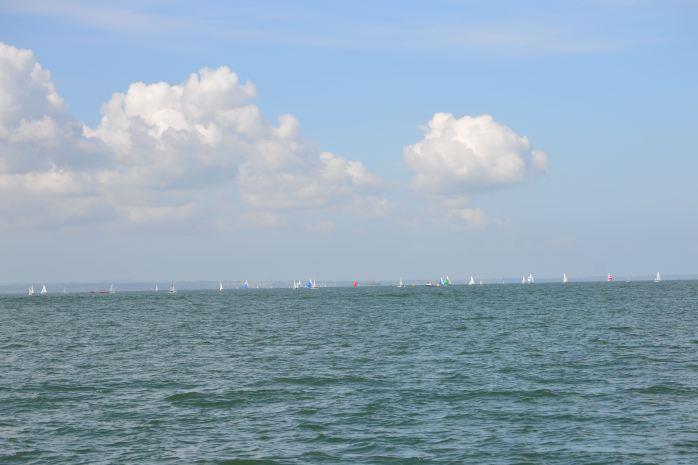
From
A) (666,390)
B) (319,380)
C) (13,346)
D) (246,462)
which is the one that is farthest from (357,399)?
(13,346)

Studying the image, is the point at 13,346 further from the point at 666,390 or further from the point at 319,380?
the point at 666,390

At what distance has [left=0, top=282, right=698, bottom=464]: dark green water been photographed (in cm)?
3241

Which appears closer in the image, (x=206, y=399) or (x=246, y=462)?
(x=246, y=462)

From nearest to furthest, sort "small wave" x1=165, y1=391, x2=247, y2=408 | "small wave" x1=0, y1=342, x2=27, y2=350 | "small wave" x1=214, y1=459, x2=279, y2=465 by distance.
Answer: "small wave" x1=214, y1=459, x2=279, y2=465
"small wave" x1=165, y1=391, x2=247, y2=408
"small wave" x1=0, y1=342, x2=27, y2=350

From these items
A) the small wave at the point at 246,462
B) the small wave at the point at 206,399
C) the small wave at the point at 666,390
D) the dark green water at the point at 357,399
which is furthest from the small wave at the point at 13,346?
the small wave at the point at 666,390

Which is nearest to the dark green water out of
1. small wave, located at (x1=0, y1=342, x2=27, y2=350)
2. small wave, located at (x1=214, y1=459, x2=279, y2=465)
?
small wave, located at (x1=214, y1=459, x2=279, y2=465)

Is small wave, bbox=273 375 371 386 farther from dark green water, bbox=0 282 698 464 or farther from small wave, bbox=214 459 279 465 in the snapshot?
small wave, bbox=214 459 279 465

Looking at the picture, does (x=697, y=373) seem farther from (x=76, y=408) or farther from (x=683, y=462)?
(x=76, y=408)

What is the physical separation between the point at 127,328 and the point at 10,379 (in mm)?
53604

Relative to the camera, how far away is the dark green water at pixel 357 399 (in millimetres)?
32406

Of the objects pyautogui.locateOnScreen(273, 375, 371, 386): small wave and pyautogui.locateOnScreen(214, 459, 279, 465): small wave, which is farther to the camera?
pyautogui.locateOnScreen(273, 375, 371, 386): small wave

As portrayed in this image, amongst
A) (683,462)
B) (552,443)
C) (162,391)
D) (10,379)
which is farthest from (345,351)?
(683,462)

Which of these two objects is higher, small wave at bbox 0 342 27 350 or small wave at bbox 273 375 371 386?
small wave at bbox 0 342 27 350

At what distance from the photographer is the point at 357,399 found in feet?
144
